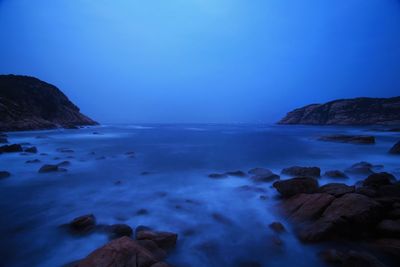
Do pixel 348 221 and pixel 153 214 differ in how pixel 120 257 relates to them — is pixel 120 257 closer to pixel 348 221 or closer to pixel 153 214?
pixel 153 214

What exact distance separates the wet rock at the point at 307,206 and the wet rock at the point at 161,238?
2952mm

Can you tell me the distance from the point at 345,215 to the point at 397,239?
795 mm

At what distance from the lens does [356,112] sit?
7844cm

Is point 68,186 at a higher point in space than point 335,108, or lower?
lower

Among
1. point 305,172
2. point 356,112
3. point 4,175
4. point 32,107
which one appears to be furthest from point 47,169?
point 356,112

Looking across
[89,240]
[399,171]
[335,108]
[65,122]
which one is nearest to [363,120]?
[335,108]

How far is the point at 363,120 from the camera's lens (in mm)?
75000

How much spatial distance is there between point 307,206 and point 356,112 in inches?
3657

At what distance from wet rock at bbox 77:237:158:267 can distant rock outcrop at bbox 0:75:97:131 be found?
45.6m

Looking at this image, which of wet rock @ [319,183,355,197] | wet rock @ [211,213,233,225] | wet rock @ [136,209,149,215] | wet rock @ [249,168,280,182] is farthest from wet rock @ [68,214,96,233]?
wet rock @ [249,168,280,182]

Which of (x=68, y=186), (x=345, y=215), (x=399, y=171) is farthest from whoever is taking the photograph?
(x=399, y=171)

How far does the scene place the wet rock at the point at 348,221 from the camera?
4.13 metres

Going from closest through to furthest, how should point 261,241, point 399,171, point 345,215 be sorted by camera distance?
point 345,215 < point 261,241 < point 399,171

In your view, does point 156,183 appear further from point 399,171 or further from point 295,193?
point 399,171
